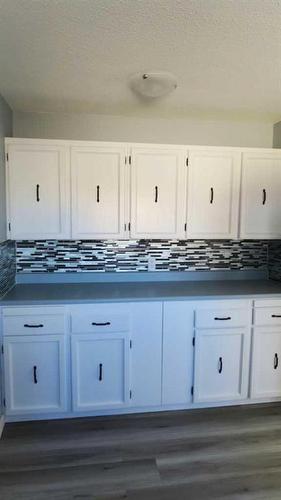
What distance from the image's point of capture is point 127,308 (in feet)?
7.26

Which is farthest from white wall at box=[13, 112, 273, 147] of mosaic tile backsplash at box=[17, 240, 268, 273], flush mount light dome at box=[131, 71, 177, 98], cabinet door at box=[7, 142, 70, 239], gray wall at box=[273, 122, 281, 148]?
mosaic tile backsplash at box=[17, 240, 268, 273]

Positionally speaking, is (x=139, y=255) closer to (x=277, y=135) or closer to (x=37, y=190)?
(x=37, y=190)

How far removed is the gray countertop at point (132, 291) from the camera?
2173mm

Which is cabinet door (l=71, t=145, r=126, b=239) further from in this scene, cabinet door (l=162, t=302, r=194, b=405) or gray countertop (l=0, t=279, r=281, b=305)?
cabinet door (l=162, t=302, r=194, b=405)

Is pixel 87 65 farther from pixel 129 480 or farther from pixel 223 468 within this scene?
pixel 223 468

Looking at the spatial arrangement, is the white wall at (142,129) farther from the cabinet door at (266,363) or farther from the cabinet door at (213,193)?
the cabinet door at (266,363)

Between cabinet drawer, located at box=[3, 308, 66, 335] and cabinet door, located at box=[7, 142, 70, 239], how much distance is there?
1.89 feet

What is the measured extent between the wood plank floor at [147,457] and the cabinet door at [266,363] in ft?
0.55

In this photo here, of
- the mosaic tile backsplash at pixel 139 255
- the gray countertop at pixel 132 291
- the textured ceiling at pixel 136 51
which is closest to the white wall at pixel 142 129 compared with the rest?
the textured ceiling at pixel 136 51

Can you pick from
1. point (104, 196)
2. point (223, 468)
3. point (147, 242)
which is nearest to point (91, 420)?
point (223, 468)

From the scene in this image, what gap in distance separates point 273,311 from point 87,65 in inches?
83.4

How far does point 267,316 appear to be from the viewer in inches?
93.5

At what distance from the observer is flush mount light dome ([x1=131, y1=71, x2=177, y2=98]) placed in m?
1.79

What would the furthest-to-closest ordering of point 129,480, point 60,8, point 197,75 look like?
point 197,75, point 129,480, point 60,8
